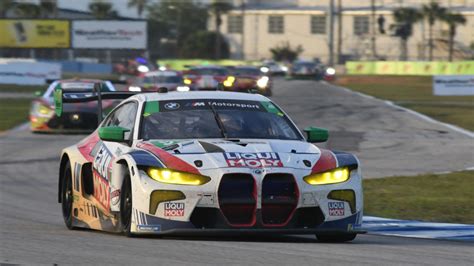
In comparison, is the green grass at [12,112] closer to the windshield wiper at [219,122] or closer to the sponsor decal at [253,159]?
the windshield wiper at [219,122]

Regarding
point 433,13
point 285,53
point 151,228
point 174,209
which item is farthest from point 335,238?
point 285,53

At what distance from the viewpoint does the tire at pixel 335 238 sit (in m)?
9.41

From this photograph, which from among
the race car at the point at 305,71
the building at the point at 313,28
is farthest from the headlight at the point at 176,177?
the building at the point at 313,28

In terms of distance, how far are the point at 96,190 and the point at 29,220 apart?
5.39 ft

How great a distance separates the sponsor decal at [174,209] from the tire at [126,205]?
36 cm

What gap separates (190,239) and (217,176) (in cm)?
A: 64

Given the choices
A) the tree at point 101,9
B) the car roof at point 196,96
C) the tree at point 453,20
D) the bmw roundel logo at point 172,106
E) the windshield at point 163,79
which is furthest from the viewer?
the tree at point 101,9

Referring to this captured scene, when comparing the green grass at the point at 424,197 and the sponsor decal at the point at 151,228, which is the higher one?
the sponsor decal at the point at 151,228

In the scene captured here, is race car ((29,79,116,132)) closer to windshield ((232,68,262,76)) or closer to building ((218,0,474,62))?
windshield ((232,68,262,76))

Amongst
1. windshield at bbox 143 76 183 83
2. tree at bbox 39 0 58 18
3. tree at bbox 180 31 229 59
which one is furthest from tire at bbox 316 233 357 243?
tree at bbox 180 31 229 59

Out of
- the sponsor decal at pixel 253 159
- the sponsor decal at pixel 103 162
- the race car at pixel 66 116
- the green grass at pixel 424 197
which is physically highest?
the sponsor decal at pixel 253 159

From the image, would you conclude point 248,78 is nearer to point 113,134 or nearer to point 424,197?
point 424,197

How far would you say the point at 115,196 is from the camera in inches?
374

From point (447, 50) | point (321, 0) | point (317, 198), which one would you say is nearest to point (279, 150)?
point (317, 198)
